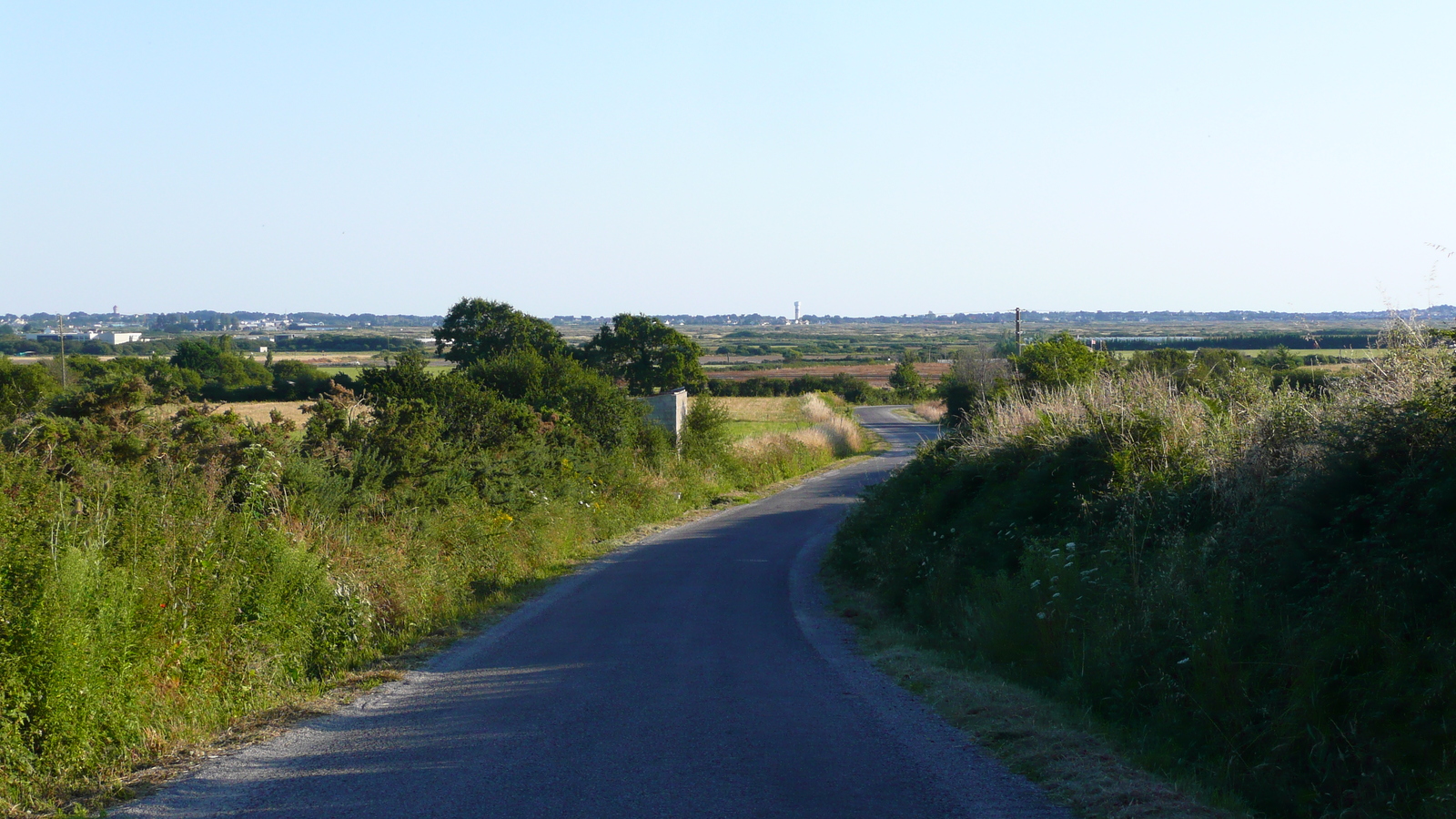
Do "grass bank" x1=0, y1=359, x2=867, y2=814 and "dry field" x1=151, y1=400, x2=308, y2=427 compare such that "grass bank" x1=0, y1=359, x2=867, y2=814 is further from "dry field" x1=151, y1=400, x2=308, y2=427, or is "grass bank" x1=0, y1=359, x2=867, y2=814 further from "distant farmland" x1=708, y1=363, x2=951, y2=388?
"distant farmland" x1=708, y1=363, x2=951, y2=388

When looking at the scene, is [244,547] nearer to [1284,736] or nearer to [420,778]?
[420,778]

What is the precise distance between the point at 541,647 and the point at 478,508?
744cm

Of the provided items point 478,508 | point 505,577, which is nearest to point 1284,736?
point 505,577

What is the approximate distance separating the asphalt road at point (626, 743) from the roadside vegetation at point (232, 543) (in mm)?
838

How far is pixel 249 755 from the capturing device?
6.87 m

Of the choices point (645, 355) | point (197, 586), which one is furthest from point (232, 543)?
point (645, 355)

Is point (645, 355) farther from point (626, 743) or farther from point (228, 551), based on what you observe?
point (626, 743)

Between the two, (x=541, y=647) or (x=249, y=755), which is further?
(x=541, y=647)

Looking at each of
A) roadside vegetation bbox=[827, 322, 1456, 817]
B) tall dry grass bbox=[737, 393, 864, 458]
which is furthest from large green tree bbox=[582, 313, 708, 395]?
roadside vegetation bbox=[827, 322, 1456, 817]

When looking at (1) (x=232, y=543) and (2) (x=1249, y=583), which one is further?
(1) (x=232, y=543)

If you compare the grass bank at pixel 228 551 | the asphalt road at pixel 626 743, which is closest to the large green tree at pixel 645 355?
the grass bank at pixel 228 551

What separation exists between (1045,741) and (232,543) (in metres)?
7.09

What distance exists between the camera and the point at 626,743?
7.04m

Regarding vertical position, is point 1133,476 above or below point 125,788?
above
